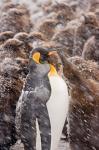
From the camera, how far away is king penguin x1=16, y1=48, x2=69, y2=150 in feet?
14.7

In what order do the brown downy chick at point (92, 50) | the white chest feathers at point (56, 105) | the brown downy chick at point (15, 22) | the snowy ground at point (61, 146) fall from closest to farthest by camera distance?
the white chest feathers at point (56, 105) → the snowy ground at point (61, 146) → the brown downy chick at point (92, 50) → the brown downy chick at point (15, 22)

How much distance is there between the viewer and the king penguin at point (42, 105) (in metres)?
4.48

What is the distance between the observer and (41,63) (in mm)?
4551

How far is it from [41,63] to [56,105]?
0.36 metres

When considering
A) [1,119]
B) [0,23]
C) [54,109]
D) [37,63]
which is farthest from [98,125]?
[0,23]

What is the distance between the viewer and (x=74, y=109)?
478cm

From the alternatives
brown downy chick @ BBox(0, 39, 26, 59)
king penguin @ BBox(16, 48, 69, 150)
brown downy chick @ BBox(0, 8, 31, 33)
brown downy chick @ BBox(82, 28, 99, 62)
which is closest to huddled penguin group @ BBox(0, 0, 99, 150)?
king penguin @ BBox(16, 48, 69, 150)

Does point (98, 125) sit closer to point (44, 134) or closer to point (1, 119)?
point (44, 134)

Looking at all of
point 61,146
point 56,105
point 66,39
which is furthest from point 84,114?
point 66,39

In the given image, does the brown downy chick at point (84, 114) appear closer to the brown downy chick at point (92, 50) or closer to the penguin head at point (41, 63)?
the penguin head at point (41, 63)

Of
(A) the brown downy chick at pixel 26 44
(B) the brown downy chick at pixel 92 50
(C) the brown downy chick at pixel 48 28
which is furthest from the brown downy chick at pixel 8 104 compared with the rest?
(C) the brown downy chick at pixel 48 28

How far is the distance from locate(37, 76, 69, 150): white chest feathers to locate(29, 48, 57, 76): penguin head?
70 mm

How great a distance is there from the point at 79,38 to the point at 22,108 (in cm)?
550

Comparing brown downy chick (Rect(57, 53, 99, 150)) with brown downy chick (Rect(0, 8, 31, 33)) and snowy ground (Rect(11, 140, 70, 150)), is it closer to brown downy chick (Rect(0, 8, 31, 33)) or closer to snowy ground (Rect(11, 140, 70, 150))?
snowy ground (Rect(11, 140, 70, 150))
